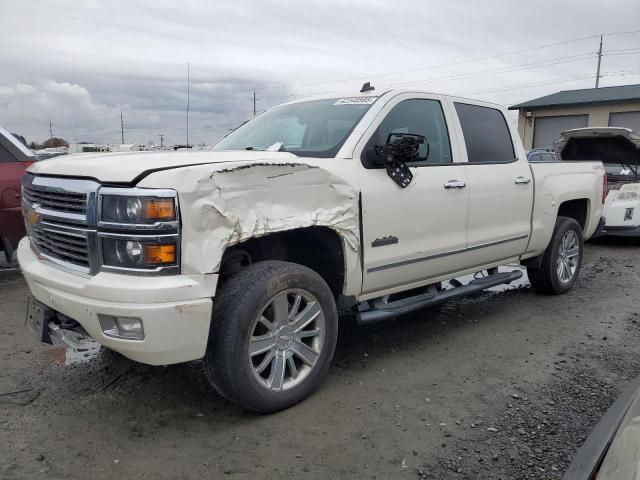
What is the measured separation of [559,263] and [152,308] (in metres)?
4.72

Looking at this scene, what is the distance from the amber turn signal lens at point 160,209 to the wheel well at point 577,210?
488 centimetres

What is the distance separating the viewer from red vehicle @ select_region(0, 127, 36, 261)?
5.72 metres

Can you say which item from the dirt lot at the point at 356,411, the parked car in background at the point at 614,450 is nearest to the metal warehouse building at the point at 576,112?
the dirt lot at the point at 356,411

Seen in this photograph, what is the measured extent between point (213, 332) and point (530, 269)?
407 cm

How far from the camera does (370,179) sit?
372 centimetres

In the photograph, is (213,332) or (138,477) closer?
(138,477)

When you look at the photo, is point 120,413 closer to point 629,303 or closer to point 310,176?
point 310,176

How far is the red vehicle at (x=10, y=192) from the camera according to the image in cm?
572

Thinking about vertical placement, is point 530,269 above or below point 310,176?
below

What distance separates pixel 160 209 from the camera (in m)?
2.74

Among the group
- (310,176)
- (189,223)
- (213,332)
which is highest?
(310,176)

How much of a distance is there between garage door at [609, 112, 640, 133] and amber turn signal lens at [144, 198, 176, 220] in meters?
29.4

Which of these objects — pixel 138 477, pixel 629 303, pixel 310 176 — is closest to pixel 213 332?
pixel 138 477

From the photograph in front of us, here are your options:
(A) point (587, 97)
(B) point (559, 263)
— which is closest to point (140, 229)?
(B) point (559, 263)
